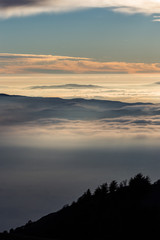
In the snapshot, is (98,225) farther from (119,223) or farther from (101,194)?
(101,194)

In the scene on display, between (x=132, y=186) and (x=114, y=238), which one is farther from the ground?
(x=132, y=186)

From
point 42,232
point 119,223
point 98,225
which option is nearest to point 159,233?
point 119,223

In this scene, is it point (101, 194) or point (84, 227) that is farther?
point (101, 194)

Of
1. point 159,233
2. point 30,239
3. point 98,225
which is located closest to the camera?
point 30,239

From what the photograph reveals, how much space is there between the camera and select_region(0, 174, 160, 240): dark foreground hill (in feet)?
229

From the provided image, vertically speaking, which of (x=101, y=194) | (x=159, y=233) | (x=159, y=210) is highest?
(x=101, y=194)

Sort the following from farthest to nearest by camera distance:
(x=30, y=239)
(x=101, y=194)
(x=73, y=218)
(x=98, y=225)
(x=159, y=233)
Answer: (x=101, y=194) < (x=73, y=218) < (x=98, y=225) < (x=159, y=233) < (x=30, y=239)

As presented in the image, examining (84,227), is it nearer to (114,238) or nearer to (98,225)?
(98,225)

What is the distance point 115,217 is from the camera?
73625 millimetres

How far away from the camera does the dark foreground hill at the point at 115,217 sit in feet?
229

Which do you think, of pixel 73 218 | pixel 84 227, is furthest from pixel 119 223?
pixel 73 218

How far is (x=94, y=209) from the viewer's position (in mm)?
83812

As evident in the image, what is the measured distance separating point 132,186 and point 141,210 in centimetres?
1125

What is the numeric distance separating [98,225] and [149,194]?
16659 mm
